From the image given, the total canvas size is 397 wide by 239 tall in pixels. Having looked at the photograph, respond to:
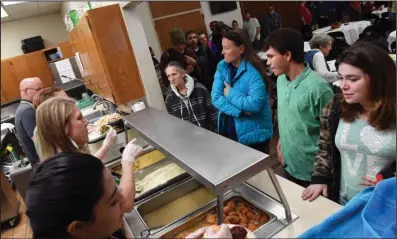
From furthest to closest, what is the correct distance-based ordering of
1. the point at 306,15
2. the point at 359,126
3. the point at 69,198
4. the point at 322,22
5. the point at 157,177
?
1. the point at 306,15
2. the point at 322,22
3. the point at 157,177
4. the point at 359,126
5. the point at 69,198

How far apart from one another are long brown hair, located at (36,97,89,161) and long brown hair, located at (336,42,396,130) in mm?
1281

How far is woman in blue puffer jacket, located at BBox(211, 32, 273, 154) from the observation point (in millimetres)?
1816

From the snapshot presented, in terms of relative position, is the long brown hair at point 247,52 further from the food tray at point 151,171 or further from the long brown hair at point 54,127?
the long brown hair at point 54,127

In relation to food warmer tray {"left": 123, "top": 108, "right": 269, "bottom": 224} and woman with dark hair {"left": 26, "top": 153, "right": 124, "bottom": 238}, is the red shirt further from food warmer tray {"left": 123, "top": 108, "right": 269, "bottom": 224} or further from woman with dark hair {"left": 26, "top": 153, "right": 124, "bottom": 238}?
woman with dark hair {"left": 26, "top": 153, "right": 124, "bottom": 238}

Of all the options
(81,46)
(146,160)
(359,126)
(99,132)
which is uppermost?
(81,46)

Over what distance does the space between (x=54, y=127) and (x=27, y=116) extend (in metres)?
1.24

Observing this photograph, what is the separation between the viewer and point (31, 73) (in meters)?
6.15

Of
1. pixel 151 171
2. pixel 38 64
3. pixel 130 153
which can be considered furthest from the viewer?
pixel 38 64

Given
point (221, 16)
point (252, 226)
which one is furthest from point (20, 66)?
point (252, 226)

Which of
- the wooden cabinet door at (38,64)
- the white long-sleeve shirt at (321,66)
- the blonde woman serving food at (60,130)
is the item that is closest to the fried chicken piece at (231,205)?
the blonde woman serving food at (60,130)

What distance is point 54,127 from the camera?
54.8 inches

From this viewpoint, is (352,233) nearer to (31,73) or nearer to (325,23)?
(31,73)

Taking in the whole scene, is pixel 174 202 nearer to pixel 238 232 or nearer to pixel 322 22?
pixel 238 232

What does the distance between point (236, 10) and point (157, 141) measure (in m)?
7.78
